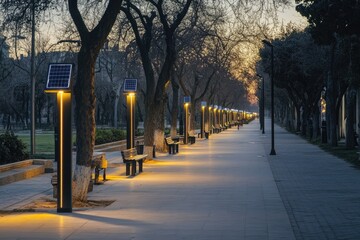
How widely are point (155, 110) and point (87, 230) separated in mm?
24177

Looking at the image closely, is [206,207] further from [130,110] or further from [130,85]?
[130,85]

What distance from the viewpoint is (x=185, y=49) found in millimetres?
48062

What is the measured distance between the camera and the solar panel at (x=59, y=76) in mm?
15039

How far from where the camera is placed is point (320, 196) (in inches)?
709

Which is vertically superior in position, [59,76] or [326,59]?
[326,59]

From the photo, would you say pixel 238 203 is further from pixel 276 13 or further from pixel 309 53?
pixel 309 53

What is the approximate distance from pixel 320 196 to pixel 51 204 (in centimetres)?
604

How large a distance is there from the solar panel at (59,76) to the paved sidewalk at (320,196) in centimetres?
486

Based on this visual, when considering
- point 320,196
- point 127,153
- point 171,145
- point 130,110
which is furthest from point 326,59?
point 320,196

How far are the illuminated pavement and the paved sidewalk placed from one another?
0.32 metres

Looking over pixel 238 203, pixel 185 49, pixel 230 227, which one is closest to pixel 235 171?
pixel 238 203

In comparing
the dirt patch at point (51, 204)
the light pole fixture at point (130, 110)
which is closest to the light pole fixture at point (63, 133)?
the dirt patch at point (51, 204)

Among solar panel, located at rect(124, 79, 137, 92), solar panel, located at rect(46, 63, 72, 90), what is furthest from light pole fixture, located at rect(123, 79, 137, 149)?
solar panel, located at rect(46, 63, 72, 90)

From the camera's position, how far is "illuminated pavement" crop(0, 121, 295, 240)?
12.2 m
